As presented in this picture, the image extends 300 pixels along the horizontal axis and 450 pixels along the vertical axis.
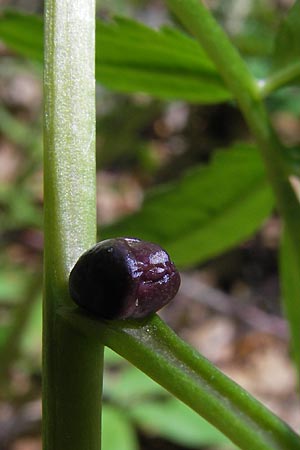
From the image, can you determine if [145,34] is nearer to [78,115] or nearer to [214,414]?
[78,115]

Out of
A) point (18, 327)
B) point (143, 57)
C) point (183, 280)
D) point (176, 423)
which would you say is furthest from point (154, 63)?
point (183, 280)

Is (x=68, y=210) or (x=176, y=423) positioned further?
(x=176, y=423)

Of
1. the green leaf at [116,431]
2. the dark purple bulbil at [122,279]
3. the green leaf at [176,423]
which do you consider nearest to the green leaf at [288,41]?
the dark purple bulbil at [122,279]

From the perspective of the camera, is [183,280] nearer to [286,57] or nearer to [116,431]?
[116,431]

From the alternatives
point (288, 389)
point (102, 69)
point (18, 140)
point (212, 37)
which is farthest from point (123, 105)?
point (212, 37)

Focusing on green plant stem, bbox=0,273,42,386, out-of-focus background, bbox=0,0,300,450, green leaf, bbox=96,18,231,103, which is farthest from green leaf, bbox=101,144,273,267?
green plant stem, bbox=0,273,42,386

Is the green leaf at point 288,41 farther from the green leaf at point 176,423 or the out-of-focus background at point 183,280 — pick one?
the green leaf at point 176,423
